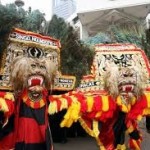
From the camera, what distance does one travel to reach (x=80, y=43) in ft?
21.0

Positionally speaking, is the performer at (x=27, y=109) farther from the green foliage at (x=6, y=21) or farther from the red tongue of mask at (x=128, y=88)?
the red tongue of mask at (x=128, y=88)

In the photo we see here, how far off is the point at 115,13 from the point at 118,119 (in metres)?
16.3

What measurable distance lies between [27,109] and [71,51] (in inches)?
65.8

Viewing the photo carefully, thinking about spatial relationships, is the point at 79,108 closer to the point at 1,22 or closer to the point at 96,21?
the point at 1,22

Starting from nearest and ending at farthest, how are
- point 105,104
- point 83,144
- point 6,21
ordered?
point 6,21
point 105,104
point 83,144

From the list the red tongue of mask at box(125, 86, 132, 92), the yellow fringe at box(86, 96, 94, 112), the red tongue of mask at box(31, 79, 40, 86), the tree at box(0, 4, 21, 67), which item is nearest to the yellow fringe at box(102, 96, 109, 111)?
the yellow fringe at box(86, 96, 94, 112)

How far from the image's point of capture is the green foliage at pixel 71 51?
5918 millimetres

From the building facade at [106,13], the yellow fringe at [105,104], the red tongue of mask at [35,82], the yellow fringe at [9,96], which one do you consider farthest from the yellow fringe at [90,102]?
the building facade at [106,13]

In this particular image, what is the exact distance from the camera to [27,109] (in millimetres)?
4602

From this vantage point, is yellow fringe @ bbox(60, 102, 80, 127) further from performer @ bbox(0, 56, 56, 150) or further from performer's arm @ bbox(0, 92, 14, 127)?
performer's arm @ bbox(0, 92, 14, 127)

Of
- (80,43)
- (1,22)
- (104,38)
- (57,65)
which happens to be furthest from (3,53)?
(104,38)

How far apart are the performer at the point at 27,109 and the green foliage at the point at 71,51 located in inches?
46.1

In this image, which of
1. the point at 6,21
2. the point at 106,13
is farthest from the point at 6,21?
the point at 106,13

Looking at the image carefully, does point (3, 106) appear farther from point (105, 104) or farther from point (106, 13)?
point (106, 13)
